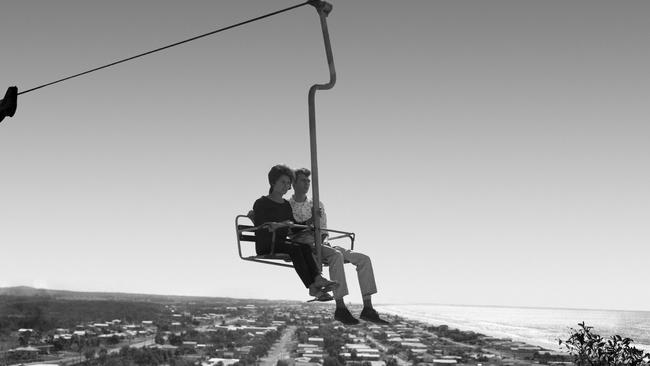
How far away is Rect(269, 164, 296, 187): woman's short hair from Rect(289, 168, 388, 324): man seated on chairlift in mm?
60

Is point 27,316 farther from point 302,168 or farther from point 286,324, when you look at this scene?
point 302,168

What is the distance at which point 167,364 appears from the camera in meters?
94.1

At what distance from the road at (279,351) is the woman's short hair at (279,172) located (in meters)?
89.4

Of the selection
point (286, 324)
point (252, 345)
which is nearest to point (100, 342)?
point (252, 345)

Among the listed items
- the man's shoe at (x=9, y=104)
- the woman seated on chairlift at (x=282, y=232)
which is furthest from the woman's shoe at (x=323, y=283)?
the man's shoe at (x=9, y=104)

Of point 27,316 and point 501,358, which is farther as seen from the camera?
point 27,316

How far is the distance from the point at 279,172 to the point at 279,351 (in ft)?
355

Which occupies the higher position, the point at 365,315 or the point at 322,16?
the point at 322,16

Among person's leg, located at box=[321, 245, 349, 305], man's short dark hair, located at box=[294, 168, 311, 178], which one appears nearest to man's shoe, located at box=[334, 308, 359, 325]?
person's leg, located at box=[321, 245, 349, 305]

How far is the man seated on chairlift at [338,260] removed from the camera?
633 centimetres

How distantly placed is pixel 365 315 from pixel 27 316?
7904 inches

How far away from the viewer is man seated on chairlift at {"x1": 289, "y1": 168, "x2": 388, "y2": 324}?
249 inches

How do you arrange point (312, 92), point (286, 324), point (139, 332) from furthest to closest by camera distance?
1. point (286, 324)
2. point (139, 332)
3. point (312, 92)

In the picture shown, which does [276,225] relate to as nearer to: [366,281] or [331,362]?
[366,281]
